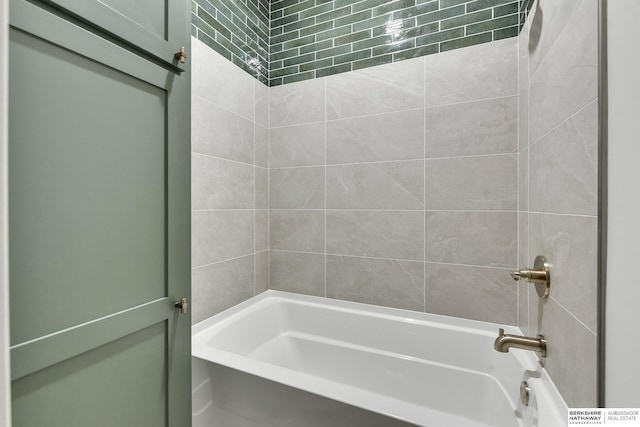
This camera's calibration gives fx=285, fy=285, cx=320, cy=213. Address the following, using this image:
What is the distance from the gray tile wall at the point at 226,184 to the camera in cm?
145

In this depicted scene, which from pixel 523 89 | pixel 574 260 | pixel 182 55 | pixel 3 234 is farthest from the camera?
pixel 523 89

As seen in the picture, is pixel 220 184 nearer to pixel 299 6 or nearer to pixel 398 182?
pixel 398 182

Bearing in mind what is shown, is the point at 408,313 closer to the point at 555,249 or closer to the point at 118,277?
the point at 555,249

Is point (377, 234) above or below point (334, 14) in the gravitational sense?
below

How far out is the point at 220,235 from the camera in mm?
1597

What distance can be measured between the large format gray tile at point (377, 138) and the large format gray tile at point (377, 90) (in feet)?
0.16

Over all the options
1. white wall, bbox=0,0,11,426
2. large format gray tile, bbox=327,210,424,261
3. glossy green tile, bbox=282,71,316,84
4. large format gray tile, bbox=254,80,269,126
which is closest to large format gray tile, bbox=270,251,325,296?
large format gray tile, bbox=327,210,424,261

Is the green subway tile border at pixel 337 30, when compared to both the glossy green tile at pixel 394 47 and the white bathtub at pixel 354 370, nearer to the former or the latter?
the glossy green tile at pixel 394 47

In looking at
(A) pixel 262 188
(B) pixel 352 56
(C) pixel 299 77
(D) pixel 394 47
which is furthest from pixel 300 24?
(A) pixel 262 188

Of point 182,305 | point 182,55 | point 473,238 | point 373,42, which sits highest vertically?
point 373,42

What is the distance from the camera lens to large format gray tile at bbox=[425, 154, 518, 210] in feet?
4.73
